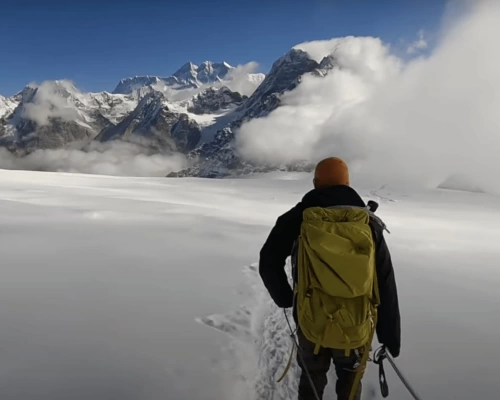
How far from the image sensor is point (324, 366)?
325 centimetres

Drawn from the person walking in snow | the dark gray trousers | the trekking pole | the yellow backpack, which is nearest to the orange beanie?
the person walking in snow

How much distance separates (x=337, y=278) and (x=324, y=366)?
974 millimetres

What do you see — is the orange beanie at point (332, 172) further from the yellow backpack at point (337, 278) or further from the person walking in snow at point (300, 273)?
the yellow backpack at point (337, 278)

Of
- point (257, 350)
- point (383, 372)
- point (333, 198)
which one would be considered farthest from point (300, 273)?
point (257, 350)

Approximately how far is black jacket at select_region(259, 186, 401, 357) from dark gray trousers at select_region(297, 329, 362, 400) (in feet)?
1.07

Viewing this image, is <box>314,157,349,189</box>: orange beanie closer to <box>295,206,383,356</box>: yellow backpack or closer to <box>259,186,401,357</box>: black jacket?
<box>259,186,401,357</box>: black jacket

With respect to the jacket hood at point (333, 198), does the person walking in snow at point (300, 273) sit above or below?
below

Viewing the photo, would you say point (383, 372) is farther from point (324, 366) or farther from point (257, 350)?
point (257, 350)

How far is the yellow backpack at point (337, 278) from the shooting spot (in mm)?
2764

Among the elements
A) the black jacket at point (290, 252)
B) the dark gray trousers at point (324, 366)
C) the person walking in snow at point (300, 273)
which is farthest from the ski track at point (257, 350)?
the black jacket at point (290, 252)

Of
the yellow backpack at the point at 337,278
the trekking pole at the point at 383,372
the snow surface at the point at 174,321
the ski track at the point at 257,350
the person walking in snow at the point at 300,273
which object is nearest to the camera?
the yellow backpack at the point at 337,278

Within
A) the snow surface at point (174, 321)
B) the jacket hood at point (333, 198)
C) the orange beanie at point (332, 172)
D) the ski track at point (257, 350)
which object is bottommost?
the ski track at point (257, 350)

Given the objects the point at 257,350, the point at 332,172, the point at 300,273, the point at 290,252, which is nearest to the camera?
the point at 300,273

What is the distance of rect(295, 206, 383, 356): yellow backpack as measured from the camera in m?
2.76
